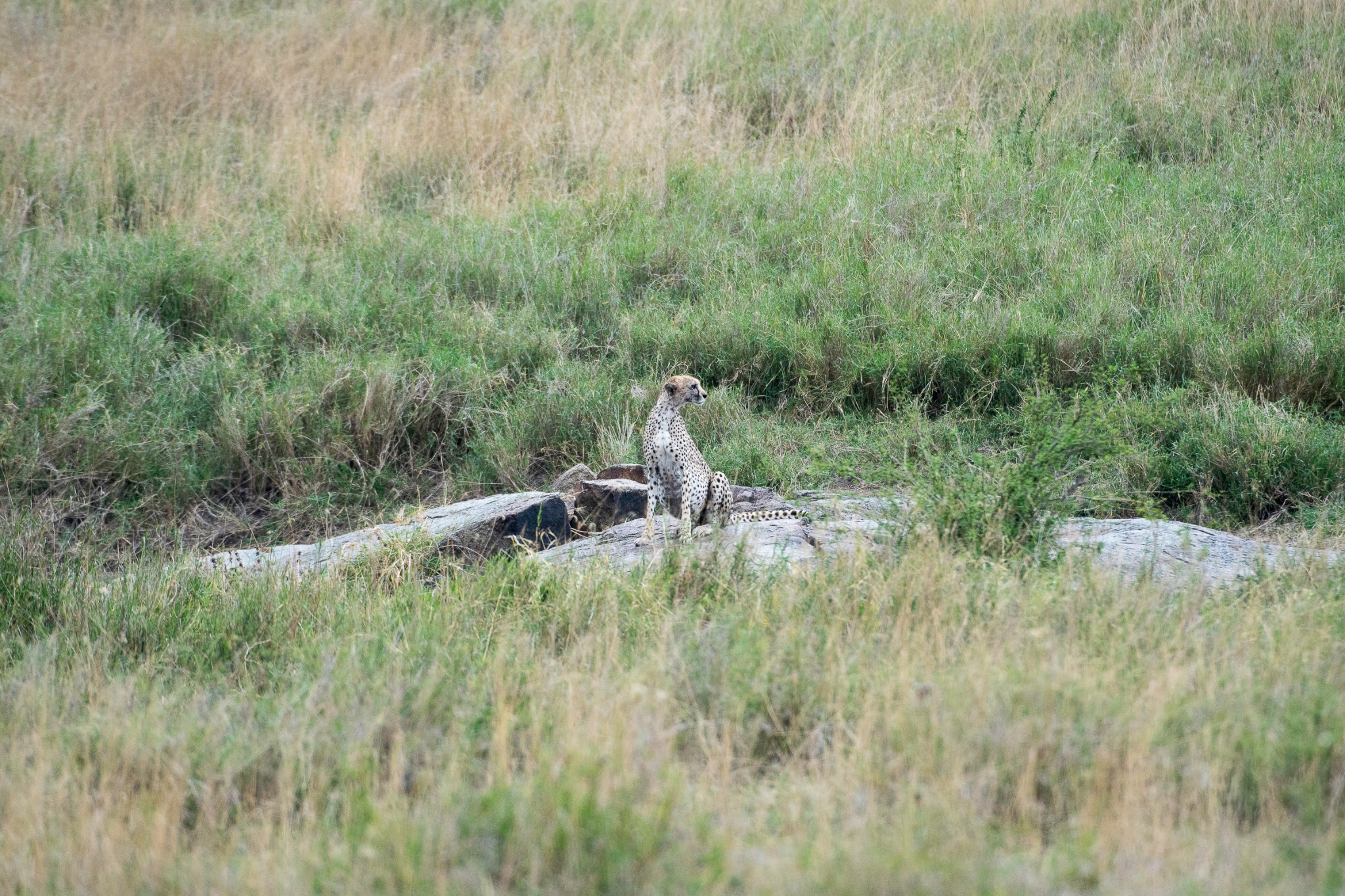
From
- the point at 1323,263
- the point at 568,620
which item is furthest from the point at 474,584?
the point at 1323,263

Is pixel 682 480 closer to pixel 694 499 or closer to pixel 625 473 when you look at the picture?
pixel 694 499

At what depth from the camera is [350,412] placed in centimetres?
763

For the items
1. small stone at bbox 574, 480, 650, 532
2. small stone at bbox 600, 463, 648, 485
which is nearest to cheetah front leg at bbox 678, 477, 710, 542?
small stone at bbox 574, 480, 650, 532

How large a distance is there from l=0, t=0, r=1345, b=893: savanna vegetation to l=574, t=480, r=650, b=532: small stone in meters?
0.99

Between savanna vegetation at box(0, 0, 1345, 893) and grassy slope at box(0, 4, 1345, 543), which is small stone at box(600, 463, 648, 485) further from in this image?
savanna vegetation at box(0, 0, 1345, 893)

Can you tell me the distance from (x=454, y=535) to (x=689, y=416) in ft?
7.42

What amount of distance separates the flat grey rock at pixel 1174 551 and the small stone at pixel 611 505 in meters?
2.17

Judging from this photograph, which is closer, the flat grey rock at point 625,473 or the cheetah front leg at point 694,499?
the cheetah front leg at point 694,499

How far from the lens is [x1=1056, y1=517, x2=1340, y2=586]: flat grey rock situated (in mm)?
5004

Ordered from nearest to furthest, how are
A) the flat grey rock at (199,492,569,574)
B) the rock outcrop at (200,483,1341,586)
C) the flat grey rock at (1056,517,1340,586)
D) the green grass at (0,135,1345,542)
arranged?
the flat grey rock at (1056,517,1340,586)
the rock outcrop at (200,483,1341,586)
the flat grey rock at (199,492,569,574)
the green grass at (0,135,1345,542)

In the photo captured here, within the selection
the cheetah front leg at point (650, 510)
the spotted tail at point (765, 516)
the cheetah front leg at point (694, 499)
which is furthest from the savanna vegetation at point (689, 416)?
the cheetah front leg at point (650, 510)

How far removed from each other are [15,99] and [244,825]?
9658 mm

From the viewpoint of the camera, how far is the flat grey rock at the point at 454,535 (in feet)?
19.0

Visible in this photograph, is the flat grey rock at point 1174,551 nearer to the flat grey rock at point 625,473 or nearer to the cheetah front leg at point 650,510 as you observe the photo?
the cheetah front leg at point 650,510
